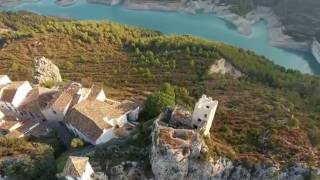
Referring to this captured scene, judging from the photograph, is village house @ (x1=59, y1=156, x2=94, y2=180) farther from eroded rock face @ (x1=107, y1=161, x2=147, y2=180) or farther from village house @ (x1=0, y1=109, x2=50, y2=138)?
village house @ (x1=0, y1=109, x2=50, y2=138)

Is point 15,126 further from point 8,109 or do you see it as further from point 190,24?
point 190,24

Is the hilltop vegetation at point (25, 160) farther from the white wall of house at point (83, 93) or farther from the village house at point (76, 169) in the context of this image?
the white wall of house at point (83, 93)

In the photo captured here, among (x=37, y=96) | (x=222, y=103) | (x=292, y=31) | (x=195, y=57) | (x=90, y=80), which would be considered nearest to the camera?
(x=37, y=96)

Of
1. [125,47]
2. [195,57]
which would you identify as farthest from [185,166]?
[125,47]

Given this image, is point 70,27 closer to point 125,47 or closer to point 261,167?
point 125,47

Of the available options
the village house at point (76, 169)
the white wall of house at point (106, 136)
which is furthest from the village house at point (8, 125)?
the village house at point (76, 169)

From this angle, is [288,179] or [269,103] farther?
[269,103]
